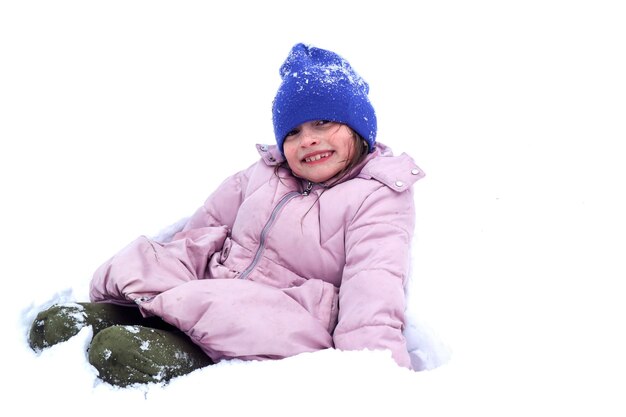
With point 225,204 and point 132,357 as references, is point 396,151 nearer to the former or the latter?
point 225,204

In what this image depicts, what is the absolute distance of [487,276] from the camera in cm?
196

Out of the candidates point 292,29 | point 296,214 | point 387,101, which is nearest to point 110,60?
point 292,29

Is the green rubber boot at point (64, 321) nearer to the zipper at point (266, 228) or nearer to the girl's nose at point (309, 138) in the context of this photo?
the zipper at point (266, 228)

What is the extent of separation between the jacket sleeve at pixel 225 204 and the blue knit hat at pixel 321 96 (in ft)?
0.87

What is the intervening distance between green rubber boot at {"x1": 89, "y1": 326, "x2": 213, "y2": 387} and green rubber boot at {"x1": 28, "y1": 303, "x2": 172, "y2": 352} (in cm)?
20

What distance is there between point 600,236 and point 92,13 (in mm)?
5205

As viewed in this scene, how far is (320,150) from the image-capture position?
215 cm

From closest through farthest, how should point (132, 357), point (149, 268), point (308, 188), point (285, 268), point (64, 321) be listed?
point (132, 357) → point (64, 321) → point (149, 268) → point (285, 268) → point (308, 188)

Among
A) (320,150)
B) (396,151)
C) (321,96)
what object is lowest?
(396,151)

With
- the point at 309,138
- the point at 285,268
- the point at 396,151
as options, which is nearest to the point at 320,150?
the point at 309,138

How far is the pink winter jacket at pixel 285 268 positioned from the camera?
1693mm

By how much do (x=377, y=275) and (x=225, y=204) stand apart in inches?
34.3

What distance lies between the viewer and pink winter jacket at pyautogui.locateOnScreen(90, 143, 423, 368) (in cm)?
169

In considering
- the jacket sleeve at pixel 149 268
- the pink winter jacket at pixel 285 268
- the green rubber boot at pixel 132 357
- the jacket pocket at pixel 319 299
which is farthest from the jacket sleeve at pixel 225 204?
the green rubber boot at pixel 132 357
